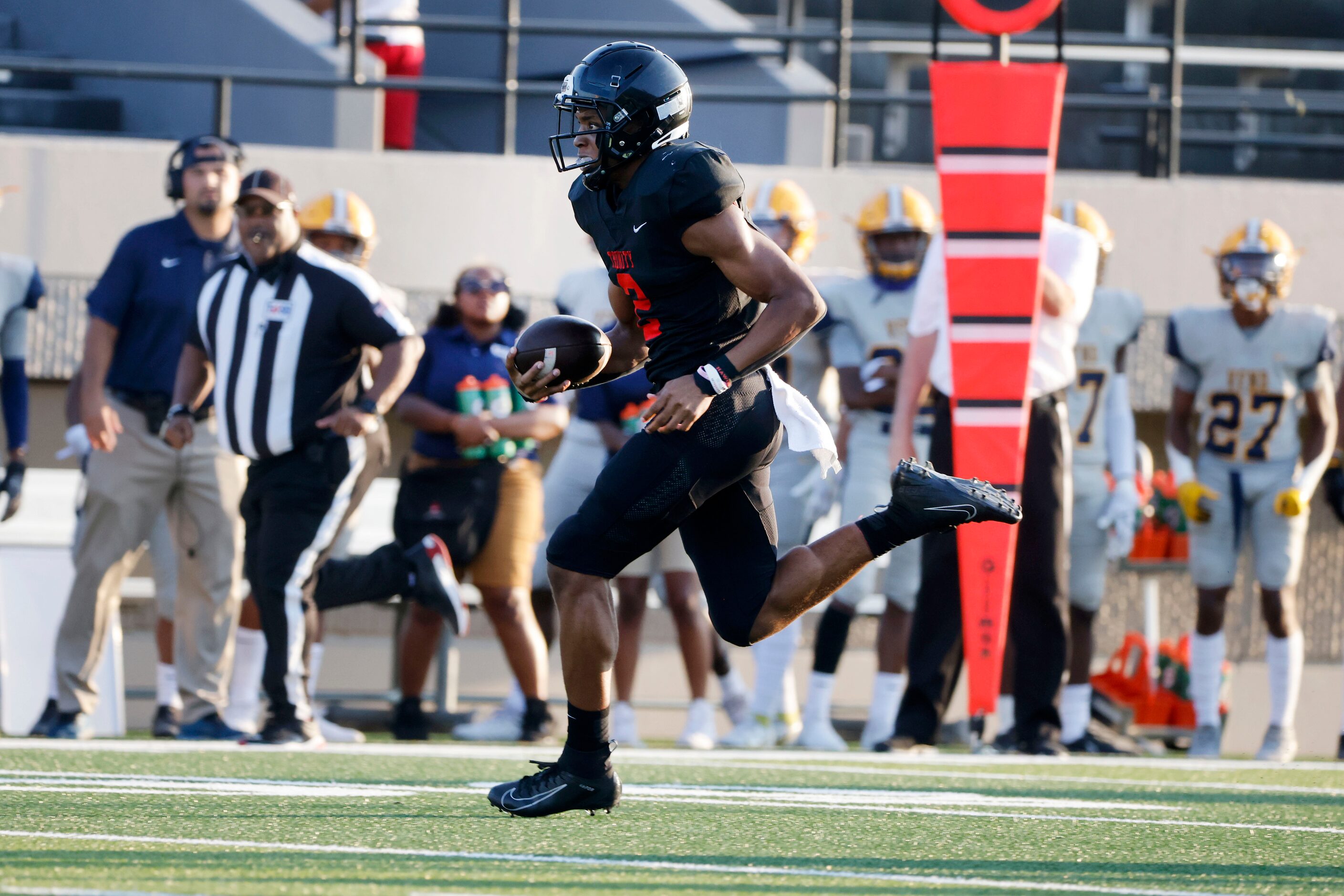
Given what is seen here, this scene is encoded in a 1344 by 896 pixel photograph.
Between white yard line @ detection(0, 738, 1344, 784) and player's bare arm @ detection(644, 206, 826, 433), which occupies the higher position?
player's bare arm @ detection(644, 206, 826, 433)

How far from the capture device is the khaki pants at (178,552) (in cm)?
647

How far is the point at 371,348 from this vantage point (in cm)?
653

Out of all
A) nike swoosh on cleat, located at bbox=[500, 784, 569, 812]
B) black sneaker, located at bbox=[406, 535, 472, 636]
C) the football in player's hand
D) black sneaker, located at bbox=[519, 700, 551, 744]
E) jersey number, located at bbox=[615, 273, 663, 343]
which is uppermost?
jersey number, located at bbox=[615, 273, 663, 343]

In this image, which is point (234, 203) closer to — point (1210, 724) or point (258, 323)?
point (258, 323)

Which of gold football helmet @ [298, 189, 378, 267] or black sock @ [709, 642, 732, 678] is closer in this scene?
black sock @ [709, 642, 732, 678]

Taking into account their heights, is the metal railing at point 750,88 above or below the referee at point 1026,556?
above

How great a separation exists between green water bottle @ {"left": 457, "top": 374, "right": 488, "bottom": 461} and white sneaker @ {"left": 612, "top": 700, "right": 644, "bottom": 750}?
39.5 inches

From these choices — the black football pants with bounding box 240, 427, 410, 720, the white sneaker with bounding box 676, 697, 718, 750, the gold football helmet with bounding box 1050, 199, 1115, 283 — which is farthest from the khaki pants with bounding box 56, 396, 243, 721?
the gold football helmet with bounding box 1050, 199, 1115, 283

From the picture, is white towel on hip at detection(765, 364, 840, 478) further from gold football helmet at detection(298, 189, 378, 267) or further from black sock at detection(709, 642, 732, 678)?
gold football helmet at detection(298, 189, 378, 267)

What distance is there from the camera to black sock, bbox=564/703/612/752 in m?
4.02

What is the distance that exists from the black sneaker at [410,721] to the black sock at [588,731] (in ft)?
9.92

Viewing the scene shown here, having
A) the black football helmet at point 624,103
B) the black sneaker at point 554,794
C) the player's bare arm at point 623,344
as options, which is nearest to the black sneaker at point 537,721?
the player's bare arm at point 623,344

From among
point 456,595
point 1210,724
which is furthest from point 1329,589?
point 456,595

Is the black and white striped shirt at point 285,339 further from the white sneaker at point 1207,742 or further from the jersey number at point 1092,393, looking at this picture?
the white sneaker at point 1207,742
